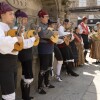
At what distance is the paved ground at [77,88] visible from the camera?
4.31 metres

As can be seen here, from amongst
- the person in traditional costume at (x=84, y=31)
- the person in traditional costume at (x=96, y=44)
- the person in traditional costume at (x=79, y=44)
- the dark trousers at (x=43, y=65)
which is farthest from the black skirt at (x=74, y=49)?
the dark trousers at (x=43, y=65)

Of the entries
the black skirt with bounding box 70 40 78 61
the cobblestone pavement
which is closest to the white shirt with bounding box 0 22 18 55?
the cobblestone pavement

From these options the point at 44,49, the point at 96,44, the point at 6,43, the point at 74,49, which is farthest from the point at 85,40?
the point at 6,43

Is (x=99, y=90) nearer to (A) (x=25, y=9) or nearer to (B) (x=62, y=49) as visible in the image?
(B) (x=62, y=49)

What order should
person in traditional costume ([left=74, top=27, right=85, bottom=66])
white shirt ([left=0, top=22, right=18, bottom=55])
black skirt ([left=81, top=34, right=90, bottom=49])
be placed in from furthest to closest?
black skirt ([left=81, top=34, right=90, bottom=49]) → person in traditional costume ([left=74, top=27, right=85, bottom=66]) → white shirt ([left=0, top=22, right=18, bottom=55])

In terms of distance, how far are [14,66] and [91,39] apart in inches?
206

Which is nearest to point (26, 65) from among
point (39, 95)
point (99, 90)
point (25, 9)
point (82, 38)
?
point (39, 95)

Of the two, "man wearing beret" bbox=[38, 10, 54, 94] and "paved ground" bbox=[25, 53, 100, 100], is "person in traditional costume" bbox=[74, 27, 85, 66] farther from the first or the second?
"man wearing beret" bbox=[38, 10, 54, 94]

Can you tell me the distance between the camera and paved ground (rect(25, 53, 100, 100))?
14.1 ft

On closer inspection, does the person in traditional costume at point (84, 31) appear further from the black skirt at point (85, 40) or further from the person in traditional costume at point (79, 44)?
the person in traditional costume at point (79, 44)

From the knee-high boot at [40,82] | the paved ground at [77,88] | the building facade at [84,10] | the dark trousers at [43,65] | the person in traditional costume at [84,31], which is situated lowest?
the paved ground at [77,88]

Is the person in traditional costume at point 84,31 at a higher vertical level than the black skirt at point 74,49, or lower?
higher

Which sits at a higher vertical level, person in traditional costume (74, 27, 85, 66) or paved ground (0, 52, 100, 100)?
person in traditional costume (74, 27, 85, 66)

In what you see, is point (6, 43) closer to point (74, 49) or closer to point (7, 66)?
point (7, 66)
